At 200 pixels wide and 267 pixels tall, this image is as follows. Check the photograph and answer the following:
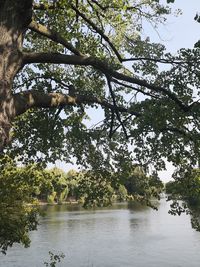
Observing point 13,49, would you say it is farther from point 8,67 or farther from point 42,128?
point 42,128

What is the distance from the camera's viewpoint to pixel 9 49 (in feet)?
20.3

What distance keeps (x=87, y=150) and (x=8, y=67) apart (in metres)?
5.39

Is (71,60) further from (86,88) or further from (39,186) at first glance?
(39,186)

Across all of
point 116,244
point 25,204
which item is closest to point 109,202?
point 25,204

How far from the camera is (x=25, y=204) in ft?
59.5

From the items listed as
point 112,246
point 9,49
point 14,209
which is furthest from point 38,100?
point 112,246

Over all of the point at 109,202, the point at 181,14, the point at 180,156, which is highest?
the point at 181,14

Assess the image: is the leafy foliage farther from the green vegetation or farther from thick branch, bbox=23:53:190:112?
thick branch, bbox=23:53:190:112

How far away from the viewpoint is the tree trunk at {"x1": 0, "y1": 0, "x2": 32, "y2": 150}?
600cm

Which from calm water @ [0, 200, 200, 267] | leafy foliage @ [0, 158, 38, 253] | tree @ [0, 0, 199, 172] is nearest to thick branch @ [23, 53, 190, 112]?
tree @ [0, 0, 199, 172]

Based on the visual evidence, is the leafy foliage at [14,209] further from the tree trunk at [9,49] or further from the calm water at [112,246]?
the calm water at [112,246]

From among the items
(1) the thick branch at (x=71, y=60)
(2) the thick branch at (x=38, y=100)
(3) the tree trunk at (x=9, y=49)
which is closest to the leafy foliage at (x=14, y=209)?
(2) the thick branch at (x=38, y=100)

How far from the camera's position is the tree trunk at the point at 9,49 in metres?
6.00

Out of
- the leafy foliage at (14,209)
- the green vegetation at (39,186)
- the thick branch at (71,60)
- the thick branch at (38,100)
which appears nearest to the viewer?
the thick branch at (38,100)
